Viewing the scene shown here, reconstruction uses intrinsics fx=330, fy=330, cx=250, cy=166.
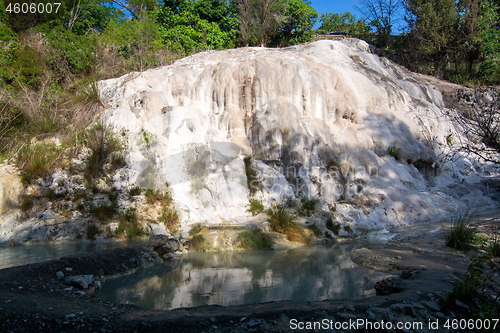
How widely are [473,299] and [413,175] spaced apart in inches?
362

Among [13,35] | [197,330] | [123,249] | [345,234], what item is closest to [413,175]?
[345,234]

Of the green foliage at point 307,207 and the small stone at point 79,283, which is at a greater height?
the green foliage at point 307,207

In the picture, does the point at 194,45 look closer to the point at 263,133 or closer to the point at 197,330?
the point at 263,133

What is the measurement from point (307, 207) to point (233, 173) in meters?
2.52

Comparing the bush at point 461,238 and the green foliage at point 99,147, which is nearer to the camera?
the bush at point 461,238

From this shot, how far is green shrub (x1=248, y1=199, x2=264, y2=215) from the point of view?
32.4 feet

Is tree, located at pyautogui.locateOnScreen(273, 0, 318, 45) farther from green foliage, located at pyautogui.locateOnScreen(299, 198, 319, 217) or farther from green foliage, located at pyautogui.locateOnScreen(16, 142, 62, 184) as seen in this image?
green foliage, located at pyautogui.locateOnScreen(16, 142, 62, 184)

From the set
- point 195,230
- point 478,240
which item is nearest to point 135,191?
point 195,230

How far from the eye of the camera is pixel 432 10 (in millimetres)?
18375

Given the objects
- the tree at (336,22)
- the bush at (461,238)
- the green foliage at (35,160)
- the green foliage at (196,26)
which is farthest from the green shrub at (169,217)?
the tree at (336,22)

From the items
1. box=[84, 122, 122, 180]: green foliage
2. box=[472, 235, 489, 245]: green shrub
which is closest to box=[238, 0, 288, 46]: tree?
box=[84, 122, 122, 180]: green foliage

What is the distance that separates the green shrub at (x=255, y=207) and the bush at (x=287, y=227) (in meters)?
0.89

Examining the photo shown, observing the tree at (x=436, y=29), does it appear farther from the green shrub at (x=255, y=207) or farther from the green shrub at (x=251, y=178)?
the green shrub at (x=255, y=207)

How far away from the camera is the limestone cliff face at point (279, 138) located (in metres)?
10.1
